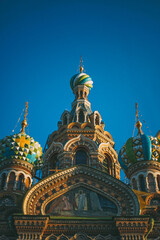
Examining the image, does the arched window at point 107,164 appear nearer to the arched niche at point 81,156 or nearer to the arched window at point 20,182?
the arched niche at point 81,156

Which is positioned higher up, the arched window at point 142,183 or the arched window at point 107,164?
the arched window at point 107,164

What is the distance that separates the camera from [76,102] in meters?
Result: 22.2

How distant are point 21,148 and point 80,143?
2795 mm

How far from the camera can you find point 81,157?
59.1 ft

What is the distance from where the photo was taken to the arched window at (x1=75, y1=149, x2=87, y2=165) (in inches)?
701

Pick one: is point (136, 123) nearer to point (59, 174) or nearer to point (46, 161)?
point (46, 161)

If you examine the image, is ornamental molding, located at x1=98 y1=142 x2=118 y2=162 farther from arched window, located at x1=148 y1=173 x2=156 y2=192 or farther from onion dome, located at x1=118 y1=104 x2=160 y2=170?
arched window, located at x1=148 y1=173 x2=156 y2=192

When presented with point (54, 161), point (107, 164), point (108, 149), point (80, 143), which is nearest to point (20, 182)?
point (54, 161)

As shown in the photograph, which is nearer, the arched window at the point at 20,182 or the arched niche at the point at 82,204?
the arched niche at the point at 82,204

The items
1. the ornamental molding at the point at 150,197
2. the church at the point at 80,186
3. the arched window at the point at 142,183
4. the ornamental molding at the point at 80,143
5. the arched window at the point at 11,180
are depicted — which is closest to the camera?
the church at the point at 80,186

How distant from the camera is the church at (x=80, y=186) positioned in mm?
12234

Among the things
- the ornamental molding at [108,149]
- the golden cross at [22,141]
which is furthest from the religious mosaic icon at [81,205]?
the ornamental molding at [108,149]

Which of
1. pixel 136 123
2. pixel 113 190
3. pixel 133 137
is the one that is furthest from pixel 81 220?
pixel 136 123

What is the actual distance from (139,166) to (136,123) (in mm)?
3527
